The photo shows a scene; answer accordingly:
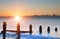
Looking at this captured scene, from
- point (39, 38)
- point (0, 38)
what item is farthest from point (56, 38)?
point (0, 38)

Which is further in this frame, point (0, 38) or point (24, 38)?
point (24, 38)

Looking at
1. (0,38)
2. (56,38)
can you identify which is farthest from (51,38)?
(0,38)

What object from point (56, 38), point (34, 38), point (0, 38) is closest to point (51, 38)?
point (56, 38)

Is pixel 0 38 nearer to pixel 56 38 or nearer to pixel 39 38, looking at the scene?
pixel 39 38

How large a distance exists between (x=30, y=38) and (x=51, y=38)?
1236mm

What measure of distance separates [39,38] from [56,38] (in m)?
0.96

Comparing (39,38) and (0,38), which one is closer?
(0,38)

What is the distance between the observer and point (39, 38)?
9.98 metres

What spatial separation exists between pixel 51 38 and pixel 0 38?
2958 millimetres

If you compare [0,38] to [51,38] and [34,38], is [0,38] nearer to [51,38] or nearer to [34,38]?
[34,38]

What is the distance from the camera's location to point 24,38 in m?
9.64

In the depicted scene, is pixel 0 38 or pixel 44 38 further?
pixel 44 38

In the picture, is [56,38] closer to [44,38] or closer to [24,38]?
[44,38]

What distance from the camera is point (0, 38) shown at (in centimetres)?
883
